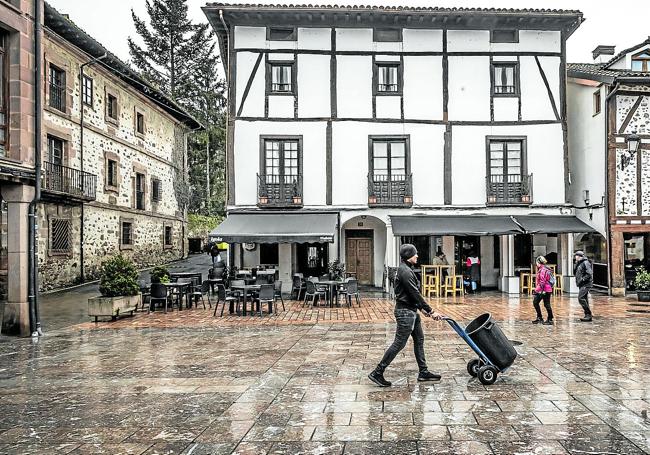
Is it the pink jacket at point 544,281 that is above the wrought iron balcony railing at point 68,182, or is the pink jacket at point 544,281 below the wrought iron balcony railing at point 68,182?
below

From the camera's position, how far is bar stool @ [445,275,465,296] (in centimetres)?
1772

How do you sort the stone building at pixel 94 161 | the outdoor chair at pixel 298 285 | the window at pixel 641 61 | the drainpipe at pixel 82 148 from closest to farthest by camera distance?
the outdoor chair at pixel 298 285, the window at pixel 641 61, the stone building at pixel 94 161, the drainpipe at pixel 82 148

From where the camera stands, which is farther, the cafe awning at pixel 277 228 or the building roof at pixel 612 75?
the building roof at pixel 612 75

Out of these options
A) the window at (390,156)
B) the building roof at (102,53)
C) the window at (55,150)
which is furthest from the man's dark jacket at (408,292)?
the window at (55,150)

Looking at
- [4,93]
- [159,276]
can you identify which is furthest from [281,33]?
[4,93]

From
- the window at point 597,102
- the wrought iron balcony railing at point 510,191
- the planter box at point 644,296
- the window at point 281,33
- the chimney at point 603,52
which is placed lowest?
the planter box at point 644,296

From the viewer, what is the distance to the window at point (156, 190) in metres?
27.6

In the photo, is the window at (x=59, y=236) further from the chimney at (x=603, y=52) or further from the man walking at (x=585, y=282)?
the chimney at (x=603, y=52)

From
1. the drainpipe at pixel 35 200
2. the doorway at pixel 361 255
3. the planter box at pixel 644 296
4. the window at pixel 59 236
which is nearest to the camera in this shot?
the drainpipe at pixel 35 200

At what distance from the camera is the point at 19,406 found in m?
5.91

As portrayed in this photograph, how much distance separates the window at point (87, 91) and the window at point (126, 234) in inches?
221

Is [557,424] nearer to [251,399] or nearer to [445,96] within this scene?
[251,399]

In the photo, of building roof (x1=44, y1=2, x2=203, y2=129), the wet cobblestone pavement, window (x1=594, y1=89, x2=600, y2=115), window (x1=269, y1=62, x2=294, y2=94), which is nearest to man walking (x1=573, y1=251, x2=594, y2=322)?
the wet cobblestone pavement

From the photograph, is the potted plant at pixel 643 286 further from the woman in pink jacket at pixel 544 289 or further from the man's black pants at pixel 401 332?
the man's black pants at pixel 401 332
